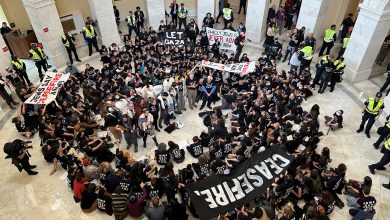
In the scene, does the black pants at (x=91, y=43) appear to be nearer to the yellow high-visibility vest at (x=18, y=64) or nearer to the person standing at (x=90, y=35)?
the person standing at (x=90, y=35)

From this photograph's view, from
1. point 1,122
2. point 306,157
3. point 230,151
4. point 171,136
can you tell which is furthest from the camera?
point 1,122

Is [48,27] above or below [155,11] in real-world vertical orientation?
above

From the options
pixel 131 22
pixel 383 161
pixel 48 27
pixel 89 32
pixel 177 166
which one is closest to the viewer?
pixel 383 161

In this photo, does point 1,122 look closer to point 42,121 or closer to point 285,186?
point 42,121

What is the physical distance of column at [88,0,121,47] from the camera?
15.8 meters

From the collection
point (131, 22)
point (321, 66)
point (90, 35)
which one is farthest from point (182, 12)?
point (321, 66)

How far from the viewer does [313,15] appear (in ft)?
49.4

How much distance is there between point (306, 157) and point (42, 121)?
8215mm

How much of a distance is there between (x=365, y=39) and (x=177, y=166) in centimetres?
904

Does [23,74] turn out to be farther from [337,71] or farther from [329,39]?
[329,39]

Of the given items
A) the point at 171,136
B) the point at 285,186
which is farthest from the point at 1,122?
the point at 285,186

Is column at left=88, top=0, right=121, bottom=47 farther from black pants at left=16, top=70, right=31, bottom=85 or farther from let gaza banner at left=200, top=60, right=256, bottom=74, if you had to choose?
let gaza banner at left=200, top=60, right=256, bottom=74

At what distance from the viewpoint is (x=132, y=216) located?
830 centimetres

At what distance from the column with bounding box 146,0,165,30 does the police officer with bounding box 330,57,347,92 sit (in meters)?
9.70
